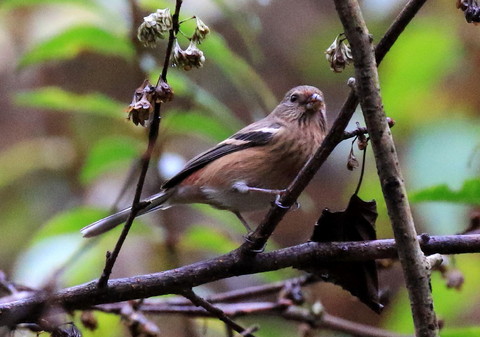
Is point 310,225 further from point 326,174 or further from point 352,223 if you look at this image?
point 352,223

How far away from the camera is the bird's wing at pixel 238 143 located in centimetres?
400

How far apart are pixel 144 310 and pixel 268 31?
485cm

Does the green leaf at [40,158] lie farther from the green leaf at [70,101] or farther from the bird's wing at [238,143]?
the green leaf at [70,101]

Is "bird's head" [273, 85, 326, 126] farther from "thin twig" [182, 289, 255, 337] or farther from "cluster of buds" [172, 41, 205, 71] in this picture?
"cluster of buds" [172, 41, 205, 71]

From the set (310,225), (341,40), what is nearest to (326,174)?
A: (310,225)

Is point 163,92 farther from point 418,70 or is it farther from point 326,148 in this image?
point 418,70

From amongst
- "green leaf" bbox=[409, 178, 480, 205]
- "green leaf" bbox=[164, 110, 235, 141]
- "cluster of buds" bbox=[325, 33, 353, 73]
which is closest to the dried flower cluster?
"cluster of buds" bbox=[325, 33, 353, 73]

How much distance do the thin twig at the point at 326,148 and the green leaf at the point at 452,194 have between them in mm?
564

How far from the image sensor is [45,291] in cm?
158

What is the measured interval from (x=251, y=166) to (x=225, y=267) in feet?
5.36

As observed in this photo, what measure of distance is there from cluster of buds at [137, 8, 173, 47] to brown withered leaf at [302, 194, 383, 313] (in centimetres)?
79

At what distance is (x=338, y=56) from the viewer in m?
1.80

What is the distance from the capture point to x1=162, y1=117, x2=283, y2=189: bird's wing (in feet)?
13.1

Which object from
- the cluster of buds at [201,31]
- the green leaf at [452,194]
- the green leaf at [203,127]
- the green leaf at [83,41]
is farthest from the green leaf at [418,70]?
the cluster of buds at [201,31]
